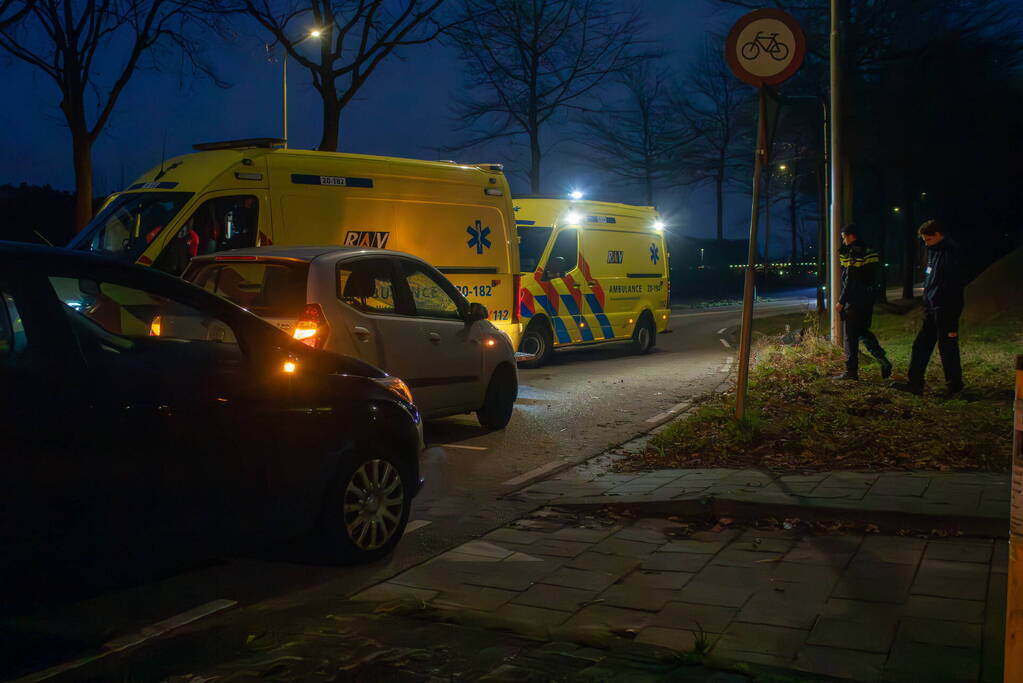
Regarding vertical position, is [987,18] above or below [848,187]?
above

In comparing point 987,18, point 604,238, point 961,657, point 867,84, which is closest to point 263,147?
point 604,238

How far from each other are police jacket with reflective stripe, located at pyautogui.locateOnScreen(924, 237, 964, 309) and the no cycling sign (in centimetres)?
326

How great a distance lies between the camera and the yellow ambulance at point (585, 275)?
15.5 meters

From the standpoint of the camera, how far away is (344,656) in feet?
12.8

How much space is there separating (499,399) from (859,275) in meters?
4.51

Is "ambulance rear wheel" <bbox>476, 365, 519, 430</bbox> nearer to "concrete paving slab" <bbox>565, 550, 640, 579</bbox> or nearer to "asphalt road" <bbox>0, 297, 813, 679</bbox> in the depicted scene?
"asphalt road" <bbox>0, 297, 813, 679</bbox>

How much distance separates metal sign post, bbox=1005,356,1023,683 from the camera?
116 inches

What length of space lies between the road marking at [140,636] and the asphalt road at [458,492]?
0.07 ft

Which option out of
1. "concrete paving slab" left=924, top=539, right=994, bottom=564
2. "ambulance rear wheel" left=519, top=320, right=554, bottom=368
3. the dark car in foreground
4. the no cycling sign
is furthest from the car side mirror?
"ambulance rear wheel" left=519, top=320, right=554, bottom=368

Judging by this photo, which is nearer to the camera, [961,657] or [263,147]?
[961,657]

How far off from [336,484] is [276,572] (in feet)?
1.81

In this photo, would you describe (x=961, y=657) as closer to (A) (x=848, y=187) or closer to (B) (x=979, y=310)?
(B) (x=979, y=310)

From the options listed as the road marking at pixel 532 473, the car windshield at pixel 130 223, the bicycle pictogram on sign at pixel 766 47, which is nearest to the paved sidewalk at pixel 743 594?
the road marking at pixel 532 473

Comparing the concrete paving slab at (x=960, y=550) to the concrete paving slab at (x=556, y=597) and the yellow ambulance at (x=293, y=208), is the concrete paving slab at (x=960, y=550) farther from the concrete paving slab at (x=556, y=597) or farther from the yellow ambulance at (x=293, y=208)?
the yellow ambulance at (x=293, y=208)
